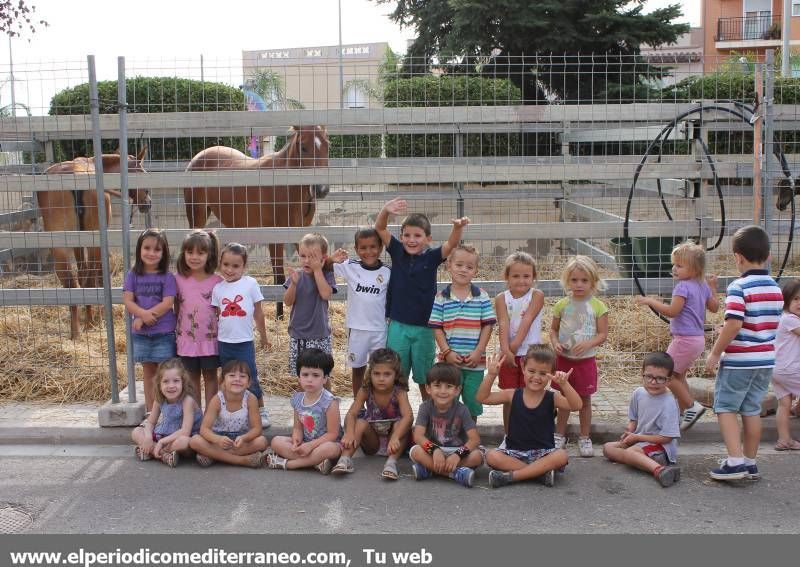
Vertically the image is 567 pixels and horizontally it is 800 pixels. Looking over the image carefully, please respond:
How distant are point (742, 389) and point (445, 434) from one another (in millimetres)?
1669

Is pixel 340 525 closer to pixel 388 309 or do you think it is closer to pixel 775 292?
pixel 388 309

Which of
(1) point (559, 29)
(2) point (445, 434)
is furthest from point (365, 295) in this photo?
(1) point (559, 29)

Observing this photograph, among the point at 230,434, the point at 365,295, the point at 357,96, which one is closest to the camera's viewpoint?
the point at 230,434

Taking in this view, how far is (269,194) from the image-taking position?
7684mm

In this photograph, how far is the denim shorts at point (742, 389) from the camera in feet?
15.5

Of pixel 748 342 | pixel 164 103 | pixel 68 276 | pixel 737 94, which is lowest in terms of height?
pixel 748 342

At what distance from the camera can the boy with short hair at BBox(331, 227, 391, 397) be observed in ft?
17.4

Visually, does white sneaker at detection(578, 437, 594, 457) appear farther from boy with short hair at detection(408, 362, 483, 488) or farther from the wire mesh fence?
the wire mesh fence

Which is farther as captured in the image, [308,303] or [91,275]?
[91,275]

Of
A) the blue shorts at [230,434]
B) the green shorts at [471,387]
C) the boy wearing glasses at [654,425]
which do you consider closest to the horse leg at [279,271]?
the blue shorts at [230,434]

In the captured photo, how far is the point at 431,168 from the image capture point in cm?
612

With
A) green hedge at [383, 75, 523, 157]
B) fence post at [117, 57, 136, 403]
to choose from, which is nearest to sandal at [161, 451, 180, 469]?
fence post at [117, 57, 136, 403]

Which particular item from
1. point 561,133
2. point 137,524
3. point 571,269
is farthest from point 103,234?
point 561,133

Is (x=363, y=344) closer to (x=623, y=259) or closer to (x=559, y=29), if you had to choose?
(x=623, y=259)
